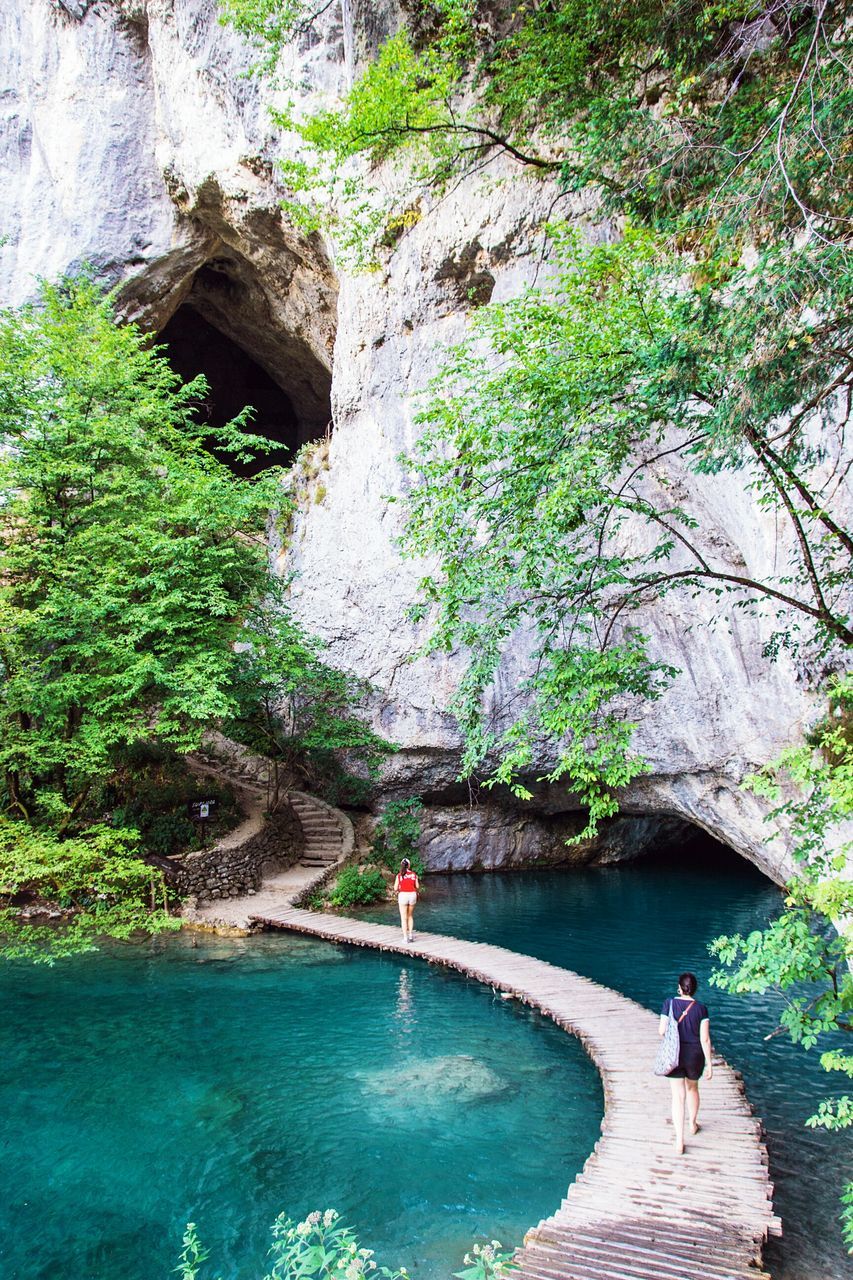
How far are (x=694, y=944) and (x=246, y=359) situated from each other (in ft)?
89.9

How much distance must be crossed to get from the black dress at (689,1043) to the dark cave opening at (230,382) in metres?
25.4

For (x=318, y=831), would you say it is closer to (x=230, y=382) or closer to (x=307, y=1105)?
(x=307, y=1105)

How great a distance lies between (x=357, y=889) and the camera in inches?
627

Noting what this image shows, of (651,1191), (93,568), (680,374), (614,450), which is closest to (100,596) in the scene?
(93,568)

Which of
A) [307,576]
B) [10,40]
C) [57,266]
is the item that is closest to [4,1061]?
[307,576]

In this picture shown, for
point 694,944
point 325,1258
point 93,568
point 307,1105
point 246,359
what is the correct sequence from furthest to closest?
point 246,359 → point 93,568 → point 694,944 → point 307,1105 → point 325,1258

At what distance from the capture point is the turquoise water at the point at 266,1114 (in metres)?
5.68

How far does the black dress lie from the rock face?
5204 millimetres

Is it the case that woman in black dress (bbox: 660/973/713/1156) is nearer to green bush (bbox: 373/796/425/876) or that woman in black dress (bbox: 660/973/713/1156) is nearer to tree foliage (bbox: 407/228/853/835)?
tree foliage (bbox: 407/228/853/835)

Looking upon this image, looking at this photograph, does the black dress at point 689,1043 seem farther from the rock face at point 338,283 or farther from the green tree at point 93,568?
the green tree at point 93,568

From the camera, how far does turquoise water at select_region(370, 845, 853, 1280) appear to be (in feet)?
19.5

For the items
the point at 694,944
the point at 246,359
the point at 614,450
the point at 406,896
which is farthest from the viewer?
the point at 246,359

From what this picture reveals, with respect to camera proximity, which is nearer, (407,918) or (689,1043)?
(689,1043)

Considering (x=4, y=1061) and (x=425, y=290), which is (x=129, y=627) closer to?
(x=4, y=1061)
